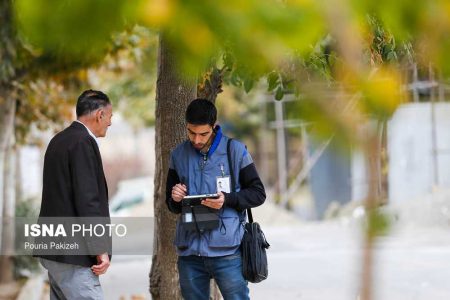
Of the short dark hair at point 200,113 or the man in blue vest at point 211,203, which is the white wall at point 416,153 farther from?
the short dark hair at point 200,113

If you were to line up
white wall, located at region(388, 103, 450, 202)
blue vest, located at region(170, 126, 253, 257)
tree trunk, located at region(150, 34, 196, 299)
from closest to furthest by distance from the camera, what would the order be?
blue vest, located at region(170, 126, 253, 257) < tree trunk, located at region(150, 34, 196, 299) < white wall, located at region(388, 103, 450, 202)

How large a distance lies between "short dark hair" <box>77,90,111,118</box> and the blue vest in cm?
57

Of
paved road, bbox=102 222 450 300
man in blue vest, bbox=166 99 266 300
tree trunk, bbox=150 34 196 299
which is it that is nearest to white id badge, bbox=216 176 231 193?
man in blue vest, bbox=166 99 266 300

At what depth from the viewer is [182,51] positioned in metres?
2.24

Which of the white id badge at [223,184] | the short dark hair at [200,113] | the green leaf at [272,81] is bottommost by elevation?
the white id badge at [223,184]

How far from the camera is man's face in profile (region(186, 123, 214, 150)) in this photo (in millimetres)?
6035

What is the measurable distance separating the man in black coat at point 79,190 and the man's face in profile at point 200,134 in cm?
51

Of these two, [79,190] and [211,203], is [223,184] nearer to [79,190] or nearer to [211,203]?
[211,203]

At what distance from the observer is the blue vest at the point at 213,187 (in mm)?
6047

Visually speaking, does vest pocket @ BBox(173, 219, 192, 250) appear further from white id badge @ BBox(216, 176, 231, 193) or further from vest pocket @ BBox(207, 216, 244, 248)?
white id badge @ BBox(216, 176, 231, 193)

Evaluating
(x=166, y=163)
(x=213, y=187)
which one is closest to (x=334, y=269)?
(x=166, y=163)

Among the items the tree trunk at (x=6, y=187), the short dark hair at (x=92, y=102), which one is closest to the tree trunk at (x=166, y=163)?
the short dark hair at (x=92, y=102)

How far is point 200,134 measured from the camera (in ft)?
19.8

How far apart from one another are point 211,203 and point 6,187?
8.90 m
